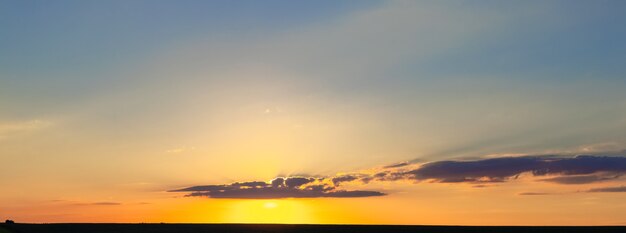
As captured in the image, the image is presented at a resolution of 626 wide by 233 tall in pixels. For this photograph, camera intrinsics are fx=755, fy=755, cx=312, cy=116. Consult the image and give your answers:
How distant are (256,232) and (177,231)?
16.1 meters

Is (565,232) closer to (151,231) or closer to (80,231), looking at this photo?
(151,231)

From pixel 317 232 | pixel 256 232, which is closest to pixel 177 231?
pixel 256 232

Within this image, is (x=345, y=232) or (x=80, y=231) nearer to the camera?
(x=80, y=231)

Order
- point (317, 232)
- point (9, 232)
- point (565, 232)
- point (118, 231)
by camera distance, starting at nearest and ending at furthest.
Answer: point (9, 232), point (118, 231), point (317, 232), point (565, 232)

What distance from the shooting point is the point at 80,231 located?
153125 mm

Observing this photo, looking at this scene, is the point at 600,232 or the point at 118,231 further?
the point at 600,232

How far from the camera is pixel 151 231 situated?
150500mm

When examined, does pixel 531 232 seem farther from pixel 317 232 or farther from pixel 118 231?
pixel 118 231

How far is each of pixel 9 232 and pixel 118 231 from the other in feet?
120

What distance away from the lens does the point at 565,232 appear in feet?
588

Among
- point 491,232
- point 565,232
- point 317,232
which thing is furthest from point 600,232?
point 317,232

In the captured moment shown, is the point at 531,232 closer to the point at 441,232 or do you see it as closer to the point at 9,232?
the point at 441,232

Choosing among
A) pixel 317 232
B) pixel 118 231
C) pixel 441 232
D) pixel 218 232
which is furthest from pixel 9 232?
pixel 441 232

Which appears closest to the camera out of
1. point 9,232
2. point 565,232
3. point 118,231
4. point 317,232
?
point 9,232
